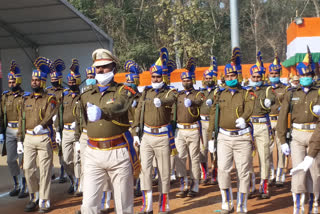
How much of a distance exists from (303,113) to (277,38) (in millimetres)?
35990

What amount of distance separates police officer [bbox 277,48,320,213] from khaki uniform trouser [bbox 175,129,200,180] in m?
2.23

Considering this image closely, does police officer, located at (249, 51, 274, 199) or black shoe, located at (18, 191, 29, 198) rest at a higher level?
police officer, located at (249, 51, 274, 199)

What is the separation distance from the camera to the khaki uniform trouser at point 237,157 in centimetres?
664

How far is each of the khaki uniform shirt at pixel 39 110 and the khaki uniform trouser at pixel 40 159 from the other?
0.24 m

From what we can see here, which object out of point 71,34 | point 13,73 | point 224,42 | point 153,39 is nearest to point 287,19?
point 224,42

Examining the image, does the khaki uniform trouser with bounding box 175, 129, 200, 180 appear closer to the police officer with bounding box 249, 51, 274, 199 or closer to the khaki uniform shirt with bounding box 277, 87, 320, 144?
the police officer with bounding box 249, 51, 274, 199

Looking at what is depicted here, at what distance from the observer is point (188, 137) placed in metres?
8.30

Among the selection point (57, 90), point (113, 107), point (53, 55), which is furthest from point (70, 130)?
point (53, 55)

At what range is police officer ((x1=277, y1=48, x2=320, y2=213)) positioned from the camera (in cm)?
616

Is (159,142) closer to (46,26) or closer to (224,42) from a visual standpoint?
(46,26)

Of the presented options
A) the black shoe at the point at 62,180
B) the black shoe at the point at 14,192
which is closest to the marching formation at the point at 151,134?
the black shoe at the point at 14,192

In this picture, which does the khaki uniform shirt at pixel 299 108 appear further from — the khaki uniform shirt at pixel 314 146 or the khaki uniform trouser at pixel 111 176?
the khaki uniform trouser at pixel 111 176

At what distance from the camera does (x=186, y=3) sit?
2767cm

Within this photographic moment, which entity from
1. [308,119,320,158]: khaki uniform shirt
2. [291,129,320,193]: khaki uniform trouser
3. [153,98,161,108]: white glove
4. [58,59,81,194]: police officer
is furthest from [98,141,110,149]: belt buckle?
[58,59,81,194]: police officer
